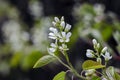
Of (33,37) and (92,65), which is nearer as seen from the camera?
(92,65)

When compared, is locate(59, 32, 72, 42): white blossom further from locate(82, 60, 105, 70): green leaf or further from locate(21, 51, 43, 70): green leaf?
locate(21, 51, 43, 70): green leaf

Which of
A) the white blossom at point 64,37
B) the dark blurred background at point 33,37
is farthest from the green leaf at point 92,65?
the dark blurred background at point 33,37

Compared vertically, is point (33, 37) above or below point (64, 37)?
below

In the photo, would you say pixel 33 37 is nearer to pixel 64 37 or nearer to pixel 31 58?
pixel 31 58

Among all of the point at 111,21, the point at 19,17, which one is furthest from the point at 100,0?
the point at 19,17

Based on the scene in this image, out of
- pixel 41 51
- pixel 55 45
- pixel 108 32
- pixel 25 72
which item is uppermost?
pixel 55 45

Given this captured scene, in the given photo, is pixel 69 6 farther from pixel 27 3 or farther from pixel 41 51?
pixel 27 3

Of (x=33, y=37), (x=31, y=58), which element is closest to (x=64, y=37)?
(x=31, y=58)

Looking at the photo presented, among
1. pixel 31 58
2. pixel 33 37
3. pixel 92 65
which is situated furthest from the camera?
pixel 33 37

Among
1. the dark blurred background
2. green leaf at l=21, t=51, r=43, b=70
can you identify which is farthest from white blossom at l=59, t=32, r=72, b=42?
green leaf at l=21, t=51, r=43, b=70

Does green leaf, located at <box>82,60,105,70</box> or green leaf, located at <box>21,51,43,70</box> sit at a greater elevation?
green leaf, located at <box>82,60,105,70</box>

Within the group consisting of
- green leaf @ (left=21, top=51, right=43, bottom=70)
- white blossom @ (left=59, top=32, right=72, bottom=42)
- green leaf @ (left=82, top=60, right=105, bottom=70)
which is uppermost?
white blossom @ (left=59, top=32, right=72, bottom=42)
